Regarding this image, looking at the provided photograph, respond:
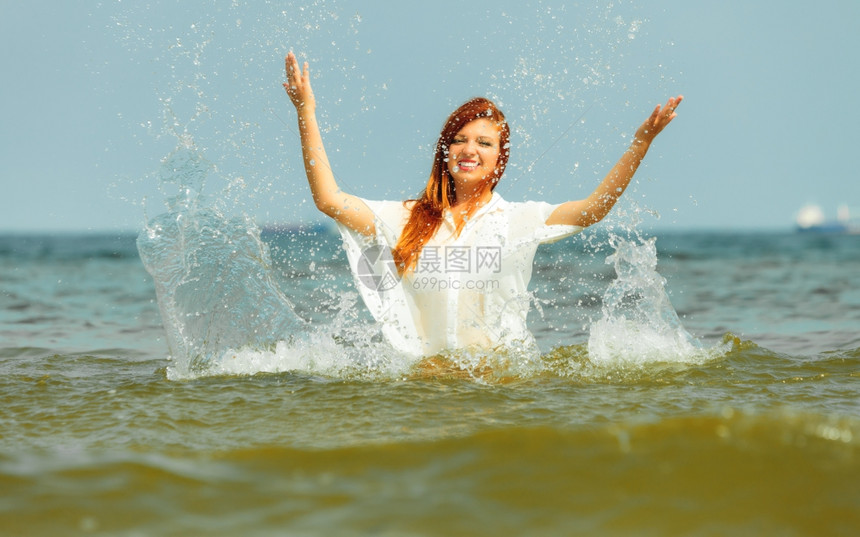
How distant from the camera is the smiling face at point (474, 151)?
15.6ft

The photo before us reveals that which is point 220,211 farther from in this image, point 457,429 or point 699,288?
point 699,288

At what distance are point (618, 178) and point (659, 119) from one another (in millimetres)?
384

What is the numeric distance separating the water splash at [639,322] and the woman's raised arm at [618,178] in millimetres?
495

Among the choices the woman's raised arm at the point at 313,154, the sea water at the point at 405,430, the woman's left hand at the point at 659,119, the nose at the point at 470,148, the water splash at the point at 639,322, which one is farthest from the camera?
the water splash at the point at 639,322

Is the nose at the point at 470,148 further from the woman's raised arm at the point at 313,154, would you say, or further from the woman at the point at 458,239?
the woman's raised arm at the point at 313,154

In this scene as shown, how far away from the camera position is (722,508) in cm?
227

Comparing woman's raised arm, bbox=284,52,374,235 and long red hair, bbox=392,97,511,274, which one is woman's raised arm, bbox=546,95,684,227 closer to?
long red hair, bbox=392,97,511,274

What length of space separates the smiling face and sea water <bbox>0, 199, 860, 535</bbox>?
83cm

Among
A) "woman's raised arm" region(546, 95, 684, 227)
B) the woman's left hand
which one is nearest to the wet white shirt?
"woman's raised arm" region(546, 95, 684, 227)

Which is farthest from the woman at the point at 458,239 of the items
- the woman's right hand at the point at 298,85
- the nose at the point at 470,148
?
the woman's right hand at the point at 298,85

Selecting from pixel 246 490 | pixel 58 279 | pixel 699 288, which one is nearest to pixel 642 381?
pixel 246 490

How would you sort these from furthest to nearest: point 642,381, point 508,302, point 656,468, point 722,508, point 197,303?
point 197,303
point 508,302
point 642,381
point 656,468
point 722,508

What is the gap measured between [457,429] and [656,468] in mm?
932

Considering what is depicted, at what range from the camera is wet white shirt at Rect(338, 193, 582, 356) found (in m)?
4.74
